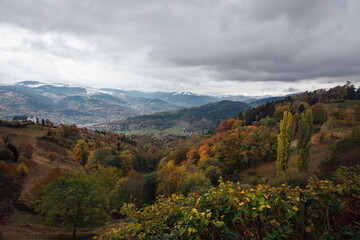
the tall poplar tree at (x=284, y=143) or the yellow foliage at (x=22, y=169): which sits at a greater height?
the tall poplar tree at (x=284, y=143)

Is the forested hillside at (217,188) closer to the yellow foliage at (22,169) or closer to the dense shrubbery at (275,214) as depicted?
the dense shrubbery at (275,214)

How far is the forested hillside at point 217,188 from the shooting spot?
347cm

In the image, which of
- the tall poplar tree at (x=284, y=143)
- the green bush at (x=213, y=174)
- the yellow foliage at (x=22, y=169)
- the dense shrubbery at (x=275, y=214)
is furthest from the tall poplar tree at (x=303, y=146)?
the yellow foliage at (x=22, y=169)

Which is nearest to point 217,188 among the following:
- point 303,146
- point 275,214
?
point 275,214

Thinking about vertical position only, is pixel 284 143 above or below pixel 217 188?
below

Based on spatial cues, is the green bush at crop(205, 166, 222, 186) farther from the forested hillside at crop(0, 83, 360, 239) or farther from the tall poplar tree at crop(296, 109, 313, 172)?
the tall poplar tree at crop(296, 109, 313, 172)

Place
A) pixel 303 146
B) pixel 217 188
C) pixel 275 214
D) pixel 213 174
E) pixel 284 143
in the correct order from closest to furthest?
pixel 275 214, pixel 217 188, pixel 303 146, pixel 284 143, pixel 213 174

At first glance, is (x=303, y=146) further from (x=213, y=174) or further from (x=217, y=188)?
(x=217, y=188)

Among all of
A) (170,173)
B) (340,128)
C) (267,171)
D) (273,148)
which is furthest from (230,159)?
(340,128)

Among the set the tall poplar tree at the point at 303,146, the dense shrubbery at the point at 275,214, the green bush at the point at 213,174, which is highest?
the dense shrubbery at the point at 275,214

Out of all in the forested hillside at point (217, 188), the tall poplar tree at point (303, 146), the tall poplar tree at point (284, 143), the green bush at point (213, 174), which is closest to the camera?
the forested hillside at point (217, 188)

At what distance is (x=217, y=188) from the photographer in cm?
462

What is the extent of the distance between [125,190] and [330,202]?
29741 millimetres

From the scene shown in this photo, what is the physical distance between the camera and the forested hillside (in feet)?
11.4
